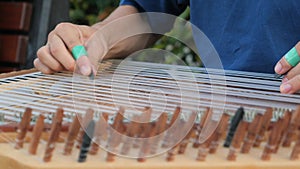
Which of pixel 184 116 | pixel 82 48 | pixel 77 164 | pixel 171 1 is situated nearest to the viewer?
pixel 77 164

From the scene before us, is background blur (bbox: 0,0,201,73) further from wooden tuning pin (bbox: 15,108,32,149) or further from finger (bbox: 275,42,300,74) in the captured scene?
wooden tuning pin (bbox: 15,108,32,149)

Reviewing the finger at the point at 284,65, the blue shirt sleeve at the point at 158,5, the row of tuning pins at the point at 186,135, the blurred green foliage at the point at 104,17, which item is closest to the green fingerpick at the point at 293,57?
the finger at the point at 284,65

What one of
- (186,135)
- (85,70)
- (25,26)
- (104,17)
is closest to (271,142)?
(186,135)

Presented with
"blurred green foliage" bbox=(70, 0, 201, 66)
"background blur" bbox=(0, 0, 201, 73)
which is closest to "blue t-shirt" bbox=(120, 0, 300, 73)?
"background blur" bbox=(0, 0, 201, 73)

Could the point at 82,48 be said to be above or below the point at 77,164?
above

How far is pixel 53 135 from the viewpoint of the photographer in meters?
1.01

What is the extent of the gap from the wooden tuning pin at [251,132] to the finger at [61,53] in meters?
0.69

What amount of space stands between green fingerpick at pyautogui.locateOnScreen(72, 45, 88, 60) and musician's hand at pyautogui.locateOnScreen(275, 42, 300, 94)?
20.7 inches

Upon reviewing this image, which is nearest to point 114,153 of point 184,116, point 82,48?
point 184,116

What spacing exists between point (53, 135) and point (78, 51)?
1.97 feet

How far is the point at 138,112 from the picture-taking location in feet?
3.64

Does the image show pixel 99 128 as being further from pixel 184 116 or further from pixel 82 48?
pixel 82 48

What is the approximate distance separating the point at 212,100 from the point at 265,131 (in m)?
0.21

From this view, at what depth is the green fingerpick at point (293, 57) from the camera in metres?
1.39
